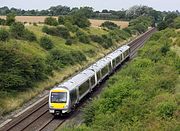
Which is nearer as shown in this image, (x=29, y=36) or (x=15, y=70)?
(x=15, y=70)

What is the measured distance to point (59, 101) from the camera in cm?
2972

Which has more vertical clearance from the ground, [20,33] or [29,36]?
[20,33]

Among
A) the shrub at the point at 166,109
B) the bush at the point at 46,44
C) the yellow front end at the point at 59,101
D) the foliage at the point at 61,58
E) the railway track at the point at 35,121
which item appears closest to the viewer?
the shrub at the point at 166,109

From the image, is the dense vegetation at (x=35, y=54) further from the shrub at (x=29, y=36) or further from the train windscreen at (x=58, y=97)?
the train windscreen at (x=58, y=97)

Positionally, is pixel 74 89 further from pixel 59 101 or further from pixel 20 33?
pixel 20 33

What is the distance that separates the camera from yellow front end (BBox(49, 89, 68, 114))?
97.2 feet

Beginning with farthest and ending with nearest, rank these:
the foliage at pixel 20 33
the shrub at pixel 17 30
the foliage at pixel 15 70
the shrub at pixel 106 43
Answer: the shrub at pixel 106 43, the foliage at pixel 20 33, the shrub at pixel 17 30, the foliage at pixel 15 70

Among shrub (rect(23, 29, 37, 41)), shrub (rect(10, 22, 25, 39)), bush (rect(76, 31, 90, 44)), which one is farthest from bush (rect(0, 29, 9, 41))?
bush (rect(76, 31, 90, 44))

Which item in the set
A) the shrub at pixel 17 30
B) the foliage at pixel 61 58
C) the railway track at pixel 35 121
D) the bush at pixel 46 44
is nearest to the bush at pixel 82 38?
the foliage at pixel 61 58

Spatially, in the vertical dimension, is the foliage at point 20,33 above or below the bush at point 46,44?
above

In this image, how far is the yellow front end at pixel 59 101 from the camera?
97.2 ft

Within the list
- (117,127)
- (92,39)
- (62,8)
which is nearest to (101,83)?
(117,127)

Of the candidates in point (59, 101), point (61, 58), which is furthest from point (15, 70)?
point (61, 58)

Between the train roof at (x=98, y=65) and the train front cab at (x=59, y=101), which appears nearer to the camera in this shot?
the train front cab at (x=59, y=101)
